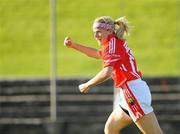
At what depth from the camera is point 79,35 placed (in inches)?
671

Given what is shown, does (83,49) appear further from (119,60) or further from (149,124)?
(149,124)

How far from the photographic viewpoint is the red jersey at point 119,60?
28.1 feet

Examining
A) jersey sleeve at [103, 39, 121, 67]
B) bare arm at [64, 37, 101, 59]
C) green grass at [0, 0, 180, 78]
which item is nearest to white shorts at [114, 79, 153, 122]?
jersey sleeve at [103, 39, 121, 67]

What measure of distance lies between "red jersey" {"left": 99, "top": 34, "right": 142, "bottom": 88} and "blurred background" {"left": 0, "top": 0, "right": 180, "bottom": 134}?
465cm

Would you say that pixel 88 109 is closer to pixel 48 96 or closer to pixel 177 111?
pixel 48 96

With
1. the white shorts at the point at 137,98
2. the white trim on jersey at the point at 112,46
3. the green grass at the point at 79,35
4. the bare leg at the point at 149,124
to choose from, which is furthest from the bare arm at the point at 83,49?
the green grass at the point at 79,35

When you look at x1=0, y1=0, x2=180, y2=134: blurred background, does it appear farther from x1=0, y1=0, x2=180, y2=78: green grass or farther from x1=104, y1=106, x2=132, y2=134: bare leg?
x1=104, y1=106, x2=132, y2=134: bare leg

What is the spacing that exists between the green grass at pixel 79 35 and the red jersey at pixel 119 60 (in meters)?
5.21

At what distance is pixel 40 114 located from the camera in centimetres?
1507

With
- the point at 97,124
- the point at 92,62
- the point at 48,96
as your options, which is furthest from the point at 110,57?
the point at 92,62

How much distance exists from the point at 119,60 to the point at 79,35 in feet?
27.9

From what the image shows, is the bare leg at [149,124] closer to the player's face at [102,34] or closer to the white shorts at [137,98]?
the white shorts at [137,98]

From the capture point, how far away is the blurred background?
47.9 feet

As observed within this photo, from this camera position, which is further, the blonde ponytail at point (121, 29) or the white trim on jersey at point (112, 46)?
the blonde ponytail at point (121, 29)
